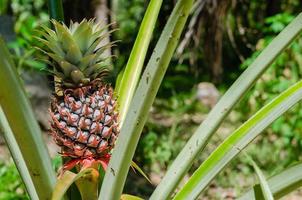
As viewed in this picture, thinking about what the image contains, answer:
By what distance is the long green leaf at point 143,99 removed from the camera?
37.0 inches

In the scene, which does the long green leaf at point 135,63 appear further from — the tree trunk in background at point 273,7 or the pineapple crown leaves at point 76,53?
the tree trunk in background at point 273,7

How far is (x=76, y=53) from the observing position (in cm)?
131

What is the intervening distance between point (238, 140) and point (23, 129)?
431 mm

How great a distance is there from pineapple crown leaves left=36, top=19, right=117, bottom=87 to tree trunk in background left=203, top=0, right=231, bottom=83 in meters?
3.02

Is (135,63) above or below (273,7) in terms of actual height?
below

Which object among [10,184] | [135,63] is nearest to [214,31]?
[10,184]

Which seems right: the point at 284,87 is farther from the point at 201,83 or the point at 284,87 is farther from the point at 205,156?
the point at 201,83

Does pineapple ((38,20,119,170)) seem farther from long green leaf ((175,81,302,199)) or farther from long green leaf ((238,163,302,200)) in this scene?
long green leaf ((238,163,302,200))

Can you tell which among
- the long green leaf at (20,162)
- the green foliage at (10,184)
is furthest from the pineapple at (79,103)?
the green foliage at (10,184)

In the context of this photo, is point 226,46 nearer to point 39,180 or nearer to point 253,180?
point 253,180

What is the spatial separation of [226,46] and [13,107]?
4.74 meters

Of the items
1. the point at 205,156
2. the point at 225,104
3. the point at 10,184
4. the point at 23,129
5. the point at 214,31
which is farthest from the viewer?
the point at 214,31

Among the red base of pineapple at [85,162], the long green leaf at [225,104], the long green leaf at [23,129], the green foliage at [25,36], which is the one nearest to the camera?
the long green leaf at [23,129]

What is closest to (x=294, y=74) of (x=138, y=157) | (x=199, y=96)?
(x=138, y=157)
